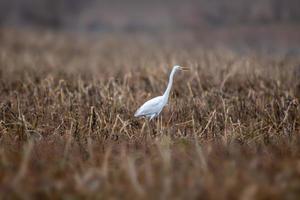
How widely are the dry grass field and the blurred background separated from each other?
1422 centimetres

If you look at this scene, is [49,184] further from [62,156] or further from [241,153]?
[241,153]

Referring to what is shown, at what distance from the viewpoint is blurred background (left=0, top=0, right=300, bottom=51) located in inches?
1006

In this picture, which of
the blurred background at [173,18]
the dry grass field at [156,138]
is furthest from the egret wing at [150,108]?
the blurred background at [173,18]

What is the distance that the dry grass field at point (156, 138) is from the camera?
12.5ft

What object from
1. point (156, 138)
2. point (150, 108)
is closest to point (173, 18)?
point (150, 108)

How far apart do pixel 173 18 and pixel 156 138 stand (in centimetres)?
3019

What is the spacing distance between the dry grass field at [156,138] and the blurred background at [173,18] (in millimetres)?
Answer: 14223

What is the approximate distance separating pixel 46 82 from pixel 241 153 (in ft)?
13.3

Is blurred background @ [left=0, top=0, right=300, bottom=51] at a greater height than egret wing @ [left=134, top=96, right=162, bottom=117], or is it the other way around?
egret wing @ [left=134, top=96, right=162, bottom=117]

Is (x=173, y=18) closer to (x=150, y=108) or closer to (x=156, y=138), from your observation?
(x=150, y=108)

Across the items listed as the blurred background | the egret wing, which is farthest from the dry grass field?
the blurred background

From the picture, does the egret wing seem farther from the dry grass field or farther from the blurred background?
the blurred background

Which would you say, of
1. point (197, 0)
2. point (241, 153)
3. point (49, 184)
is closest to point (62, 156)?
point (49, 184)

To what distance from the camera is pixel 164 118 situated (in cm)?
666
